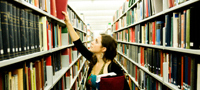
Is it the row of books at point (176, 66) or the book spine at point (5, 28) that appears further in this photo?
the row of books at point (176, 66)

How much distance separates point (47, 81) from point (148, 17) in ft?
4.63

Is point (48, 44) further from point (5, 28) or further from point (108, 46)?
point (108, 46)

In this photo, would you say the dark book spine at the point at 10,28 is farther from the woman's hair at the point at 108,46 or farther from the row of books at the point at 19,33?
the woman's hair at the point at 108,46

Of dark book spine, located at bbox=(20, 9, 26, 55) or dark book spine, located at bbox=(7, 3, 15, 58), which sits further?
dark book spine, located at bbox=(20, 9, 26, 55)

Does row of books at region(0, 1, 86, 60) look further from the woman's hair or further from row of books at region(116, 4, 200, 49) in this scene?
row of books at region(116, 4, 200, 49)

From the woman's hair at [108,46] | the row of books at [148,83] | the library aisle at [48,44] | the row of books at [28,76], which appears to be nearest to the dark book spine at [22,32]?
the library aisle at [48,44]

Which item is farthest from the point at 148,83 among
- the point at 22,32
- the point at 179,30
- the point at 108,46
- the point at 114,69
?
the point at 22,32

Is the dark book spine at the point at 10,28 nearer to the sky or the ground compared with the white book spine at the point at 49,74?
nearer to the sky

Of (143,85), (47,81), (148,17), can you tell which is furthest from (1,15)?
(143,85)

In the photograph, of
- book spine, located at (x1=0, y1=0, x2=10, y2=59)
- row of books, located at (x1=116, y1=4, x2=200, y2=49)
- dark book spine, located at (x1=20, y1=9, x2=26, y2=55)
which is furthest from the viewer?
row of books, located at (x1=116, y1=4, x2=200, y2=49)

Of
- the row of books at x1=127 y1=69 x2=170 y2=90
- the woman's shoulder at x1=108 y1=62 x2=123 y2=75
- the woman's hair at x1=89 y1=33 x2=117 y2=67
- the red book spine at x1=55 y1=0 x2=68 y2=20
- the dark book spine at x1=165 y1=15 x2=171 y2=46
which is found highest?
the red book spine at x1=55 y1=0 x2=68 y2=20

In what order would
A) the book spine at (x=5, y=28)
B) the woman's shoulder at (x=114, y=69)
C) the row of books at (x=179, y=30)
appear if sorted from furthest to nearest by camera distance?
the woman's shoulder at (x=114, y=69) < the row of books at (x=179, y=30) < the book spine at (x=5, y=28)

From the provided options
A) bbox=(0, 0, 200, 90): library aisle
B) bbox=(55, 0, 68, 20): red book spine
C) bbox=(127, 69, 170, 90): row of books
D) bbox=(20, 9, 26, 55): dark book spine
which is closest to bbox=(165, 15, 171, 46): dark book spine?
bbox=(0, 0, 200, 90): library aisle

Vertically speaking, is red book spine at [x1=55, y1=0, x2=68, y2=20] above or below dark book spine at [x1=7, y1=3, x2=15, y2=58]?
above
